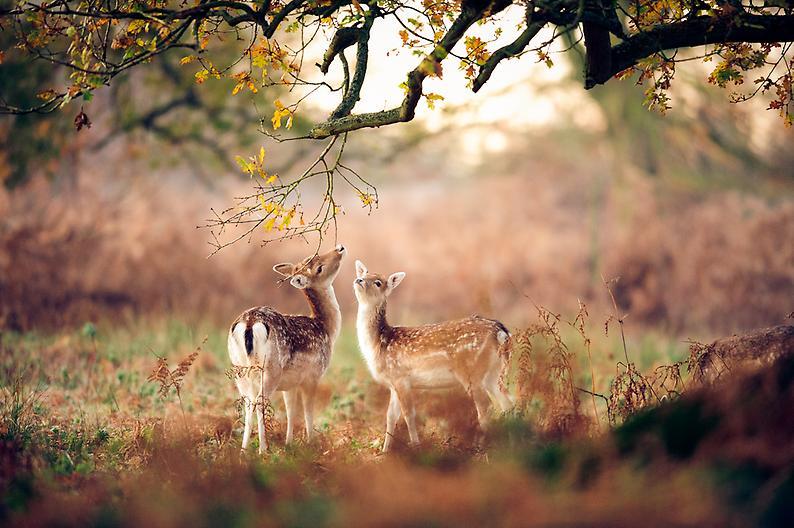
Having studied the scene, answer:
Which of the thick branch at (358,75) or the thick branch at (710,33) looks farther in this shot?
the thick branch at (358,75)

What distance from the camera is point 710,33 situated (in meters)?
6.94

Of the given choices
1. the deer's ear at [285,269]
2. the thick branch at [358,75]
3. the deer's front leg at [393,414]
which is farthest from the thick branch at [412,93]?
the deer's front leg at [393,414]

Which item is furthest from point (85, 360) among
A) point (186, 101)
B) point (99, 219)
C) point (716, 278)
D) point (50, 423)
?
point (716, 278)

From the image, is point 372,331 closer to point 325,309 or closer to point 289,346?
point 325,309

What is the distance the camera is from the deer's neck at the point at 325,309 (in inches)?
337

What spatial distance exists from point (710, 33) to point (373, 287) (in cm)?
375

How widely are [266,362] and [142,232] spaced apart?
31.3ft

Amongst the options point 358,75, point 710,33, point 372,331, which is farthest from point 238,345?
point 710,33

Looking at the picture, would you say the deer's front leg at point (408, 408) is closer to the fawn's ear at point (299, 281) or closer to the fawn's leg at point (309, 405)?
the fawn's leg at point (309, 405)

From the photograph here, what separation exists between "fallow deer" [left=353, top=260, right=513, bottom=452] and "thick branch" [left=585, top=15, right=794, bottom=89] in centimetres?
236

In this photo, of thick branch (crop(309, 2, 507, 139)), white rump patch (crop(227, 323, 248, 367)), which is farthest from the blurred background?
thick branch (crop(309, 2, 507, 139))

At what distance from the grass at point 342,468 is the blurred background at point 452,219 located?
5152 millimetres

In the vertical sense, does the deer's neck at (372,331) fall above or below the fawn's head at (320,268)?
below

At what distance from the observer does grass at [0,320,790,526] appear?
444 cm
